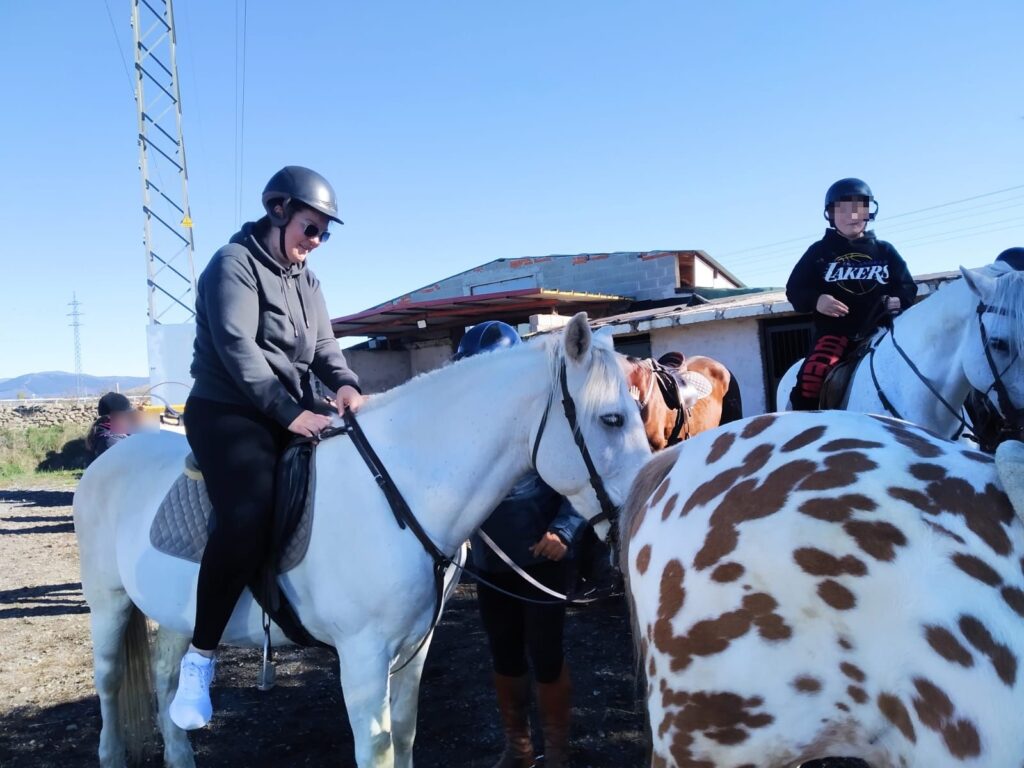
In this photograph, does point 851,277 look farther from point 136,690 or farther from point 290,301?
point 136,690

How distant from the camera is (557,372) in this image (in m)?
2.39

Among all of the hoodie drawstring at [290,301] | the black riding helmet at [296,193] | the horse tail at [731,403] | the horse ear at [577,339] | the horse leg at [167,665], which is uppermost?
the black riding helmet at [296,193]

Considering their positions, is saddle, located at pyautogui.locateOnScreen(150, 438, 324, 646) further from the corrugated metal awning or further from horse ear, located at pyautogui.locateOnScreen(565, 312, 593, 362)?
the corrugated metal awning

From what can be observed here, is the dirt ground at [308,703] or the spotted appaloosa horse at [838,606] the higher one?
the spotted appaloosa horse at [838,606]

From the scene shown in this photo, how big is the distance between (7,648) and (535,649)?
532 centimetres

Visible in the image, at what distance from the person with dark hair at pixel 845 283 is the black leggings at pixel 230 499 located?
327cm

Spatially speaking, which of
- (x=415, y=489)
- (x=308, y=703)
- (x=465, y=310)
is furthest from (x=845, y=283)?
(x=465, y=310)

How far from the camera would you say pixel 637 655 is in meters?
1.80

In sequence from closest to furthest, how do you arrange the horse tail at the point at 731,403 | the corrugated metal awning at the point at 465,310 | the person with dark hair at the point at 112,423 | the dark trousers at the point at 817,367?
the dark trousers at the point at 817,367 < the horse tail at the point at 731,403 < the person with dark hair at the point at 112,423 < the corrugated metal awning at the point at 465,310

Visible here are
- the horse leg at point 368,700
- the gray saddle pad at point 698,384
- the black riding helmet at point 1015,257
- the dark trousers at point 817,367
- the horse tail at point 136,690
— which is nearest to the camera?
the horse leg at point 368,700

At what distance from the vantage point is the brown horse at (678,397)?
3.24m

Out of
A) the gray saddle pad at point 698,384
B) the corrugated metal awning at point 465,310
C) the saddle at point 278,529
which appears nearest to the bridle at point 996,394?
the gray saddle pad at point 698,384

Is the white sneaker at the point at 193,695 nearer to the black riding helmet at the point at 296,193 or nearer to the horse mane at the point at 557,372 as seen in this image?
the horse mane at the point at 557,372

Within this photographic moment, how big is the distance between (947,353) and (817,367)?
0.85m
